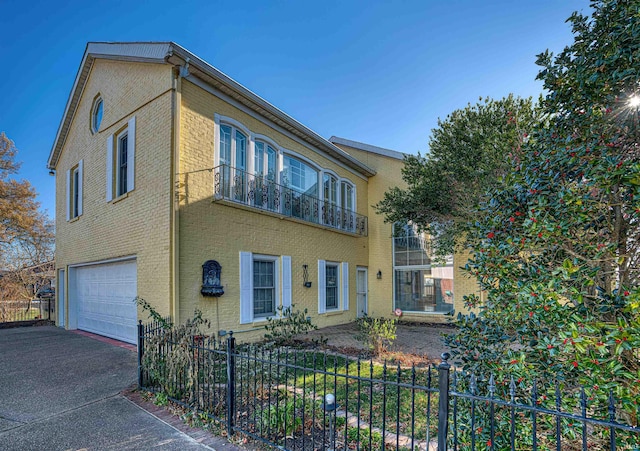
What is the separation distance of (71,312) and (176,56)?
9531 millimetres

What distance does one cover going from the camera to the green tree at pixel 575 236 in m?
2.05

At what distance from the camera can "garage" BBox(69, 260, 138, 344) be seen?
877 centimetres

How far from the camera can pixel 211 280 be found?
25.9 ft

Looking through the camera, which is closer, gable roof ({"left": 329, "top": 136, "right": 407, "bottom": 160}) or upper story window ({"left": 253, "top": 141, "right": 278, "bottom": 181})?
upper story window ({"left": 253, "top": 141, "right": 278, "bottom": 181})

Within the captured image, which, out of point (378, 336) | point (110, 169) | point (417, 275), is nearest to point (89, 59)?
point (110, 169)

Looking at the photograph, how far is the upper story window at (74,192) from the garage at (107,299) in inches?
76.8

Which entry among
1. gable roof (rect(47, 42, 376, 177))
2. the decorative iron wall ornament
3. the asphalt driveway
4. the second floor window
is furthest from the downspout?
the second floor window

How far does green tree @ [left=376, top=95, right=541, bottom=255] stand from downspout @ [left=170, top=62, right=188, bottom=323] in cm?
692

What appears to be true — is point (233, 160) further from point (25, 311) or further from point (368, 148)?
point (25, 311)

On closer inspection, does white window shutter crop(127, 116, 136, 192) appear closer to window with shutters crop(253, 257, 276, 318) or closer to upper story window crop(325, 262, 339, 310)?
window with shutters crop(253, 257, 276, 318)

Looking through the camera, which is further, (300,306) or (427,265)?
(427,265)

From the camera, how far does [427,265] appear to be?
13547 mm

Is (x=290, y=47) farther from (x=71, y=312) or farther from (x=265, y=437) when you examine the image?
(x=71, y=312)

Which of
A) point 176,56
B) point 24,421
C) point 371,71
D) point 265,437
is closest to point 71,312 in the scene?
point 24,421
